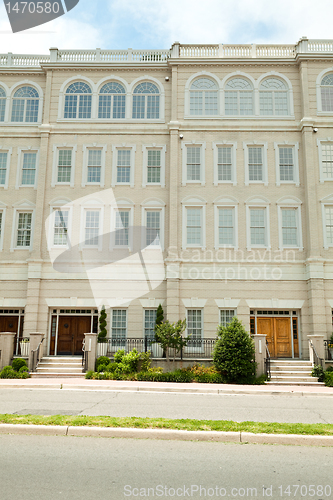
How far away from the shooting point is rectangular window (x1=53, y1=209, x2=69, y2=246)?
82.1 ft

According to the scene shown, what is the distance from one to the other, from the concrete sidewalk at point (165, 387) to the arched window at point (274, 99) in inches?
622

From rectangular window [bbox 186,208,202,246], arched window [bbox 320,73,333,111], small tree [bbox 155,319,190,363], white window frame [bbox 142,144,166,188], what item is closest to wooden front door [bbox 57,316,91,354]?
small tree [bbox 155,319,190,363]

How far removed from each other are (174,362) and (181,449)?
14125 millimetres

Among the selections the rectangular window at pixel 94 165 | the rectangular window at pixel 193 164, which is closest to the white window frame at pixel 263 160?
the rectangular window at pixel 193 164

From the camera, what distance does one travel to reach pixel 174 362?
70.4 ft

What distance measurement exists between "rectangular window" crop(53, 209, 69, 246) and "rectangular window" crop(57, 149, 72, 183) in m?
2.00

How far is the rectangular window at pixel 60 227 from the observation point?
25.0 m

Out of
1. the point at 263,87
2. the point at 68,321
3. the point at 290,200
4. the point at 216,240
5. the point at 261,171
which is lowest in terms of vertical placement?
the point at 68,321

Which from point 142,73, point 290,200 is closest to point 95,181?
point 142,73

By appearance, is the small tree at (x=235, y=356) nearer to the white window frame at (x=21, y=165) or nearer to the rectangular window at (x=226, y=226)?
the rectangular window at (x=226, y=226)

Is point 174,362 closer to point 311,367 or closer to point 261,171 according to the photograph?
point 311,367

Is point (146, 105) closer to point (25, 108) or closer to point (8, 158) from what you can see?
point (25, 108)

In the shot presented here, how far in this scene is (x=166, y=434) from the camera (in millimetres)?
8156

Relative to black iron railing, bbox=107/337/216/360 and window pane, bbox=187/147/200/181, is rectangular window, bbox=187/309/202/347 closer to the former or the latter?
black iron railing, bbox=107/337/216/360
